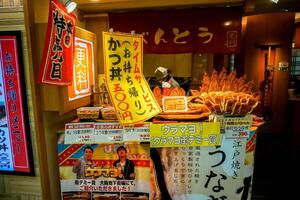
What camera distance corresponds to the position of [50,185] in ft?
9.24

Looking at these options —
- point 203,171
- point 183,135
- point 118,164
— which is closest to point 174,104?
point 183,135

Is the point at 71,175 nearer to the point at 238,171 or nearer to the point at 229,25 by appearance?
the point at 238,171

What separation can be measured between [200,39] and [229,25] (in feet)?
1.98

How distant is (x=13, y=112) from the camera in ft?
8.27

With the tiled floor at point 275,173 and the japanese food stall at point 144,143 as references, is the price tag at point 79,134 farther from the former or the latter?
the tiled floor at point 275,173

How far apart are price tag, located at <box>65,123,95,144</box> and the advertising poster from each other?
9 cm

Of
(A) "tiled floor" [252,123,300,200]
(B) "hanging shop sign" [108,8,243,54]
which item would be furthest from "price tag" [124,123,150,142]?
(A) "tiled floor" [252,123,300,200]

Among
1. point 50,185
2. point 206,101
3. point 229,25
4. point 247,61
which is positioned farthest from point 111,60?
point 247,61

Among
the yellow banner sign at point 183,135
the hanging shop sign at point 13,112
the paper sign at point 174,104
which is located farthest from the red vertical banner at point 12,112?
the paper sign at point 174,104

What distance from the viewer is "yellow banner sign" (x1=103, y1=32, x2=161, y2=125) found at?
254 cm

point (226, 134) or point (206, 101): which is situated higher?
point (206, 101)

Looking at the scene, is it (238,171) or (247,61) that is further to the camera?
(247,61)

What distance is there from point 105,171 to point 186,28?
10.3 ft

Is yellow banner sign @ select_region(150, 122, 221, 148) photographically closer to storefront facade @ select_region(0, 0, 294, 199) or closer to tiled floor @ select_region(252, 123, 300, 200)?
storefront facade @ select_region(0, 0, 294, 199)
